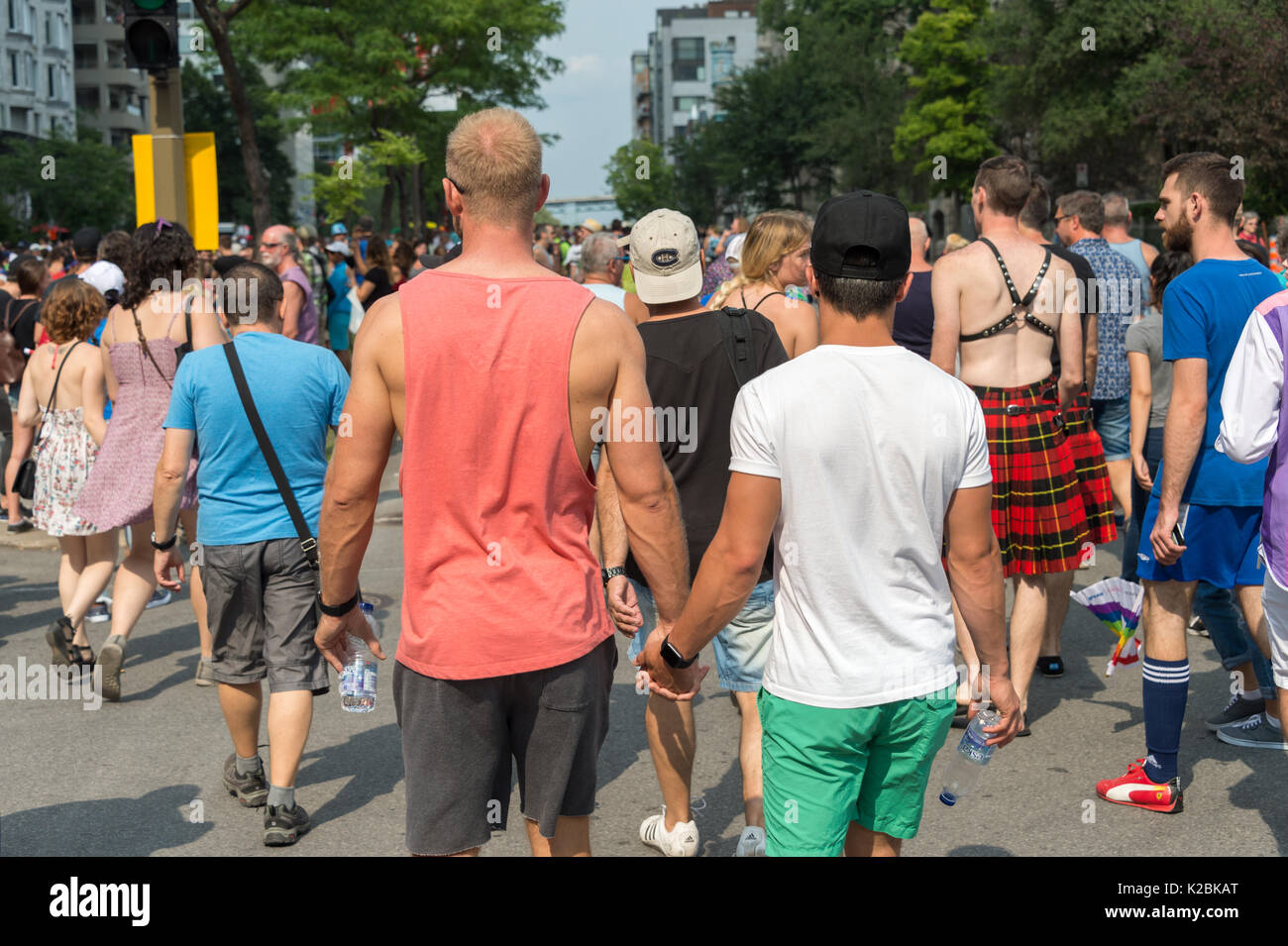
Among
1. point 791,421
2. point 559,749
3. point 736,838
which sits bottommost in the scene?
point 736,838

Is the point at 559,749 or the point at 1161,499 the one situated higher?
the point at 1161,499

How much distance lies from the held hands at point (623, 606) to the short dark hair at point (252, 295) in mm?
1789

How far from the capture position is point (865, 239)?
2836 mm

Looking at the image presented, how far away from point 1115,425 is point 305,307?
6.19m

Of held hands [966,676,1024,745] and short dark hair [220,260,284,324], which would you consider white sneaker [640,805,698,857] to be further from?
short dark hair [220,260,284,324]

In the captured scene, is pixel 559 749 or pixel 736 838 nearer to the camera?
pixel 559 749

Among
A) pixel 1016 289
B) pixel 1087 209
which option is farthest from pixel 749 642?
pixel 1087 209

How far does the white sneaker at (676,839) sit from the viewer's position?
4.45 meters

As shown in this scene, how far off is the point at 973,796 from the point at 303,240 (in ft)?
45.4

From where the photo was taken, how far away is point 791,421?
2.78 metres

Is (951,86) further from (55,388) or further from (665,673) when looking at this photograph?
(665,673)

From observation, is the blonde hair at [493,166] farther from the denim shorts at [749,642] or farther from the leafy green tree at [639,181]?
the leafy green tree at [639,181]
